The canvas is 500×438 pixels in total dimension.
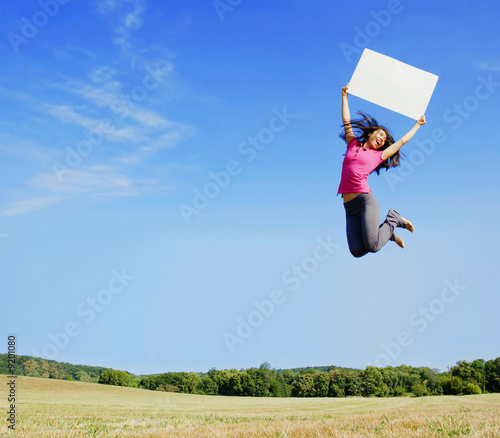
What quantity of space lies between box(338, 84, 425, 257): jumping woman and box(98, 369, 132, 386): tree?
82824 mm

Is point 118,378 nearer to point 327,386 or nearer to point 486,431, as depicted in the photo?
point 327,386

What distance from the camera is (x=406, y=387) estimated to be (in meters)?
73.6

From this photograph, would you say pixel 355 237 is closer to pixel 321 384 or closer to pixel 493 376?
pixel 321 384

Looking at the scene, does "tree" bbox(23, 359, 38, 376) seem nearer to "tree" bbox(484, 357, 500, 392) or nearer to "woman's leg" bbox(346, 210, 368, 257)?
"tree" bbox(484, 357, 500, 392)

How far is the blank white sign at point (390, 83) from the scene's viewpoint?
7.03m

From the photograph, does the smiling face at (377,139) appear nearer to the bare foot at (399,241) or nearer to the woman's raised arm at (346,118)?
the woman's raised arm at (346,118)

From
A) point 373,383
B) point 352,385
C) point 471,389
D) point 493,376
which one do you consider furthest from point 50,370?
point 493,376

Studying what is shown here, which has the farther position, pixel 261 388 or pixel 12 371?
pixel 261 388

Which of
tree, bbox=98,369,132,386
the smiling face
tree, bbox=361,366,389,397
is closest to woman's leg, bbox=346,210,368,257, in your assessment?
the smiling face

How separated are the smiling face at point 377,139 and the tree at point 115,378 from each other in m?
83.1

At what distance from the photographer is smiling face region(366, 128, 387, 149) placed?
738cm

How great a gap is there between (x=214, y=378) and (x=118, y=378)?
57.6ft

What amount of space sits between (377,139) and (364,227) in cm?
165

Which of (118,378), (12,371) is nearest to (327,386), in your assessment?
(118,378)
